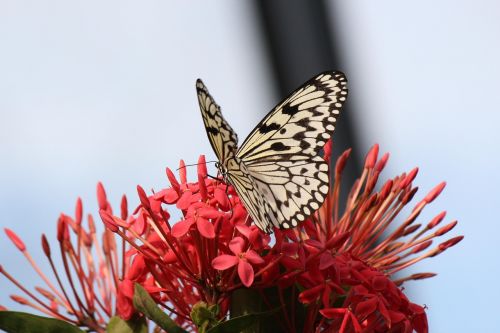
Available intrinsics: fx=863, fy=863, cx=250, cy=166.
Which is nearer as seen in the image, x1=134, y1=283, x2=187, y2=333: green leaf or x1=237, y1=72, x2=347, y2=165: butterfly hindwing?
x1=134, y1=283, x2=187, y2=333: green leaf

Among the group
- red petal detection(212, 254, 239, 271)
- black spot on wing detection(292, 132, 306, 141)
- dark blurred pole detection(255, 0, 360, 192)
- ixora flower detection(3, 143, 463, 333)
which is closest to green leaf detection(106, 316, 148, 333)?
ixora flower detection(3, 143, 463, 333)

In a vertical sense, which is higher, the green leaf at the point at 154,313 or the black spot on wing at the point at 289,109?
the black spot on wing at the point at 289,109

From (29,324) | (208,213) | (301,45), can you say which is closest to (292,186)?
(208,213)

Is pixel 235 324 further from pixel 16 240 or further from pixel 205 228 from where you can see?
pixel 16 240

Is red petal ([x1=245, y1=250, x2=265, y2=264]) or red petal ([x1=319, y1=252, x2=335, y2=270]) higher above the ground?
red petal ([x1=245, y1=250, x2=265, y2=264])

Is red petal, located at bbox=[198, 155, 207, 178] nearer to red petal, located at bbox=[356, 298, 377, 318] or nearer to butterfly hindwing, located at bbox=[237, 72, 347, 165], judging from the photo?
butterfly hindwing, located at bbox=[237, 72, 347, 165]

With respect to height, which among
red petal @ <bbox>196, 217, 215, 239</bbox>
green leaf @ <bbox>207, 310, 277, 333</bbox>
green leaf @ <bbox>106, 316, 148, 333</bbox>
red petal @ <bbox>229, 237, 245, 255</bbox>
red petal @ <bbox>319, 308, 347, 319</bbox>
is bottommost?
red petal @ <bbox>319, 308, 347, 319</bbox>

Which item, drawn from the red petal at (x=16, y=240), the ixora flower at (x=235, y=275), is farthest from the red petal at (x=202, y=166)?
the red petal at (x=16, y=240)

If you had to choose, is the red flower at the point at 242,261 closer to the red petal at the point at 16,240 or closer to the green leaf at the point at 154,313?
the green leaf at the point at 154,313
